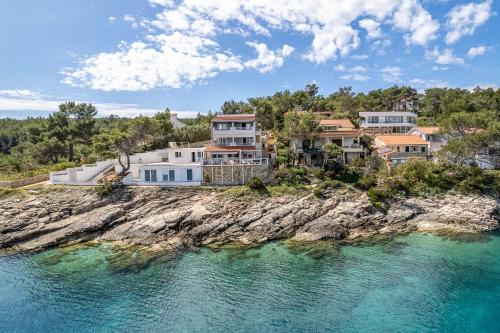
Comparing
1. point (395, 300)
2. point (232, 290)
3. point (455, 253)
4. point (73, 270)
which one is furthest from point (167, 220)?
point (455, 253)

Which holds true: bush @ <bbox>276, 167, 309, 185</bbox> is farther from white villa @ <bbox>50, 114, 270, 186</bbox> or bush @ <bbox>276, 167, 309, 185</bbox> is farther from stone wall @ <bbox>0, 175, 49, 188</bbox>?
stone wall @ <bbox>0, 175, 49, 188</bbox>

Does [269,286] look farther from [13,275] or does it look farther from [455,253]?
[13,275]

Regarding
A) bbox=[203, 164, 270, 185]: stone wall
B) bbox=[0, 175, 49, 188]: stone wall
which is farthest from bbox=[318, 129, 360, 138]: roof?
bbox=[0, 175, 49, 188]: stone wall

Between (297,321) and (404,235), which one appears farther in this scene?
(404,235)

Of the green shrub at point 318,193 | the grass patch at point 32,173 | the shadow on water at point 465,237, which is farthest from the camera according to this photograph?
the grass patch at point 32,173

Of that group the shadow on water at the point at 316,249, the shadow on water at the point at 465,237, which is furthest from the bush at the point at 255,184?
the shadow on water at the point at 465,237

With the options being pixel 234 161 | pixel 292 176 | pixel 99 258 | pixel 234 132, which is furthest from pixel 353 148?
pixel 99 258

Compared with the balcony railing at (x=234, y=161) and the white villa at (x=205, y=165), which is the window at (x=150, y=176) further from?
the balcony railing at (x=234, y=161)
